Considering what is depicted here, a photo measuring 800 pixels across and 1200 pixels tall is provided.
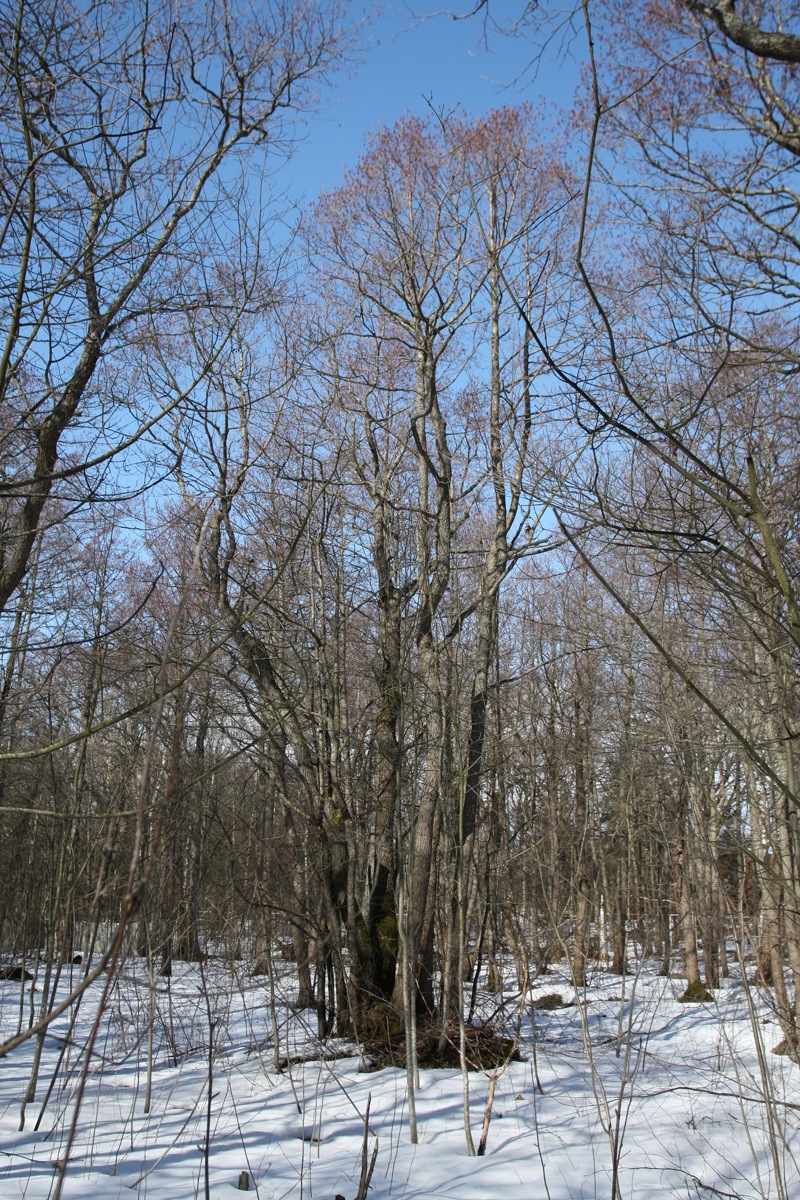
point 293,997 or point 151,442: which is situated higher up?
point 151,442

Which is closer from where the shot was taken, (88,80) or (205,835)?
(88,80)

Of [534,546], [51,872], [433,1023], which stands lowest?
[433,1023]

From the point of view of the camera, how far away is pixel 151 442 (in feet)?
17.6

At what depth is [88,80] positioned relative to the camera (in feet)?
11.8

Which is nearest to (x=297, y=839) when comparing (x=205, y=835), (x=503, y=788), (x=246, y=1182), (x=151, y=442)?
(x=205, y=835)

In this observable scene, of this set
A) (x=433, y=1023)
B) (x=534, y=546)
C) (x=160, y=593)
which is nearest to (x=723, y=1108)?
(x=433, y=1023)

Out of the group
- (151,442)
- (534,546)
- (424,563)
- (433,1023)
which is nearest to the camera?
(151,442)

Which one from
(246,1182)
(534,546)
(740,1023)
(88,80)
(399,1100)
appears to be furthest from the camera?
(740,1023)

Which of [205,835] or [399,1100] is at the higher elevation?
[205,835]

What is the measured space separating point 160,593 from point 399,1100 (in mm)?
5703

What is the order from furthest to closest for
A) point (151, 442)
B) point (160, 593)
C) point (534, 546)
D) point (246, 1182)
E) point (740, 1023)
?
1. point (740, 1023)
2. point (160, 593)
3. point (534, 546)
4. point (151, 442)
5. point (246, 1182)

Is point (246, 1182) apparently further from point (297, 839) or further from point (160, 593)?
point (160, 593)

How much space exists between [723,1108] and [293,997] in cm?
633

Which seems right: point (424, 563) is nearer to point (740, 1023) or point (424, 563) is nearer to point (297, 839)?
point (297, 839)
